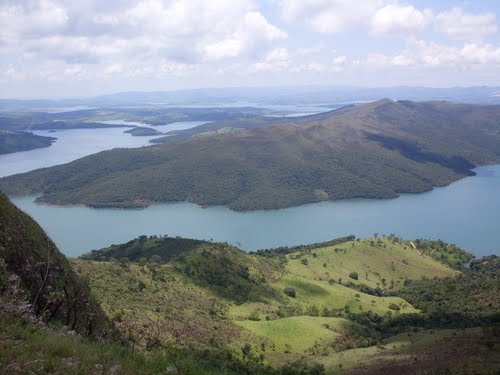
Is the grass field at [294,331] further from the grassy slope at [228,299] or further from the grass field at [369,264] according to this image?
the grass field at [369,264]

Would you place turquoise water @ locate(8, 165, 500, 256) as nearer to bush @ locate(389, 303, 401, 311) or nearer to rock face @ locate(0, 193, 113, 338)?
bush @ locate(389, 303, 401, 311)

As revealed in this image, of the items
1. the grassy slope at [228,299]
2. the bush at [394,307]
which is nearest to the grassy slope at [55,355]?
the grassy slope at [228,299]

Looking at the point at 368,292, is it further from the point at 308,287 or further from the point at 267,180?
the point at 267,180

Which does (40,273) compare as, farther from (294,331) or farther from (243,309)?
(243,309)

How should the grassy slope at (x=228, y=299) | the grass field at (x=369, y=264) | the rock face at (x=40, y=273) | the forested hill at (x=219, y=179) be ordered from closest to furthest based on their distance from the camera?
the rock face at (x=40, y=273)
the grassy slope at (x=228, y=299)
the grass field at (x=369, y=264)
the forested hill at (x=219, y=179)

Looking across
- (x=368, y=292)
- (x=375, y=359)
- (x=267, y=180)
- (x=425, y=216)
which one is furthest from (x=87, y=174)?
(x=375, y=359)

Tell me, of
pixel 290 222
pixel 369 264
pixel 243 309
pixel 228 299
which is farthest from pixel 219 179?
pixel 243 309

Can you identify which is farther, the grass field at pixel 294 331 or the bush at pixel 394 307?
the bush at pixel 394 307
